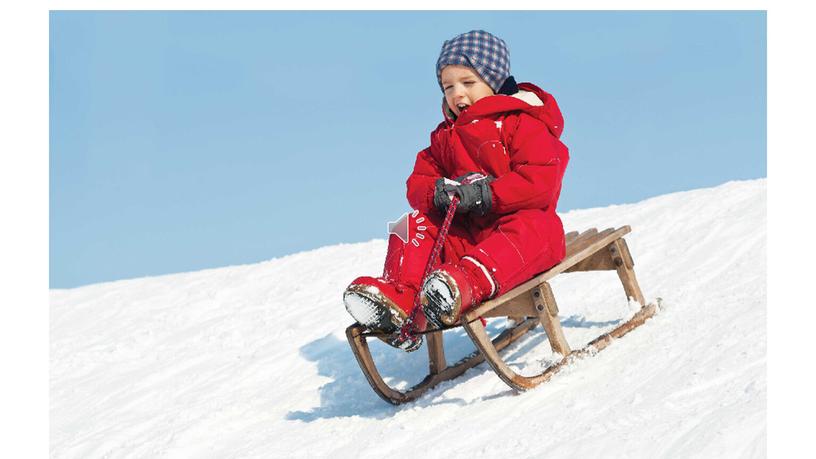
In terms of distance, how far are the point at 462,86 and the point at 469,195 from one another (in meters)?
0.65

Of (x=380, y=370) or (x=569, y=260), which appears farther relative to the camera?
(x=380, y=370)

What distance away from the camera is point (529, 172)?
4.06 meters

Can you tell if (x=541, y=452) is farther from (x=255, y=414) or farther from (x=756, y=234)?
(x=756, y=234)

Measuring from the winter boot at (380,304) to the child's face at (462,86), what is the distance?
0.97 m

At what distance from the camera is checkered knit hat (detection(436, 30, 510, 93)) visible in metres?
4.31

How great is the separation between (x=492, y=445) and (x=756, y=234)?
392cm

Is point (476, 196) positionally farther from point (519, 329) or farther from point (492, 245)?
point (519, 329)

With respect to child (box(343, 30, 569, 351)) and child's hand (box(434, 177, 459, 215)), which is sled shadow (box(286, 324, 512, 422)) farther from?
child's hand (box(434, 177, 459, 215))

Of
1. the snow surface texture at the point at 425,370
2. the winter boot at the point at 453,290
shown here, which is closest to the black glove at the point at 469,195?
the winter boot at the point at 453,290

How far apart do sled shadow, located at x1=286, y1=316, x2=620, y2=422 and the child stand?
1.66 feet

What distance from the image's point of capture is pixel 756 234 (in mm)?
6562

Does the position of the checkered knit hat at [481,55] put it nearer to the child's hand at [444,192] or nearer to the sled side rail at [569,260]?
the child's hand at [444,192]

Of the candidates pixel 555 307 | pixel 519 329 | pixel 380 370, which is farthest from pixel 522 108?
pixel 380 370

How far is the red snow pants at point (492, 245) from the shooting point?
3914mm
